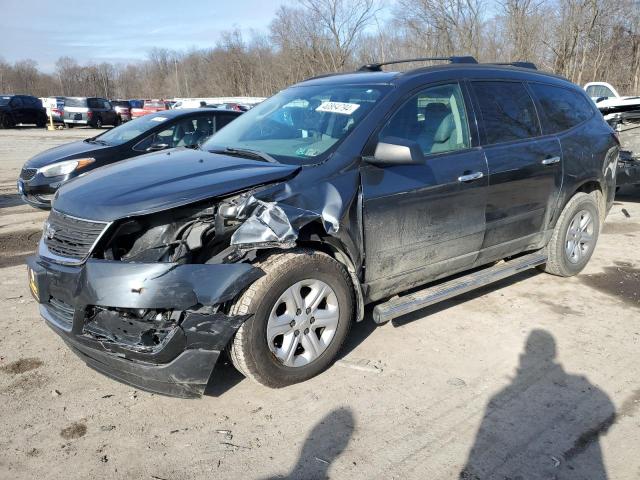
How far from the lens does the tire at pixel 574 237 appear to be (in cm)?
493

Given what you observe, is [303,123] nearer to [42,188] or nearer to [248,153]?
[248,153]

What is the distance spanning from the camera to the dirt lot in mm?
2615

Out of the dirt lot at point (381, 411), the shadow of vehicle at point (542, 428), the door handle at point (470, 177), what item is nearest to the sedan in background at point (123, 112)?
the dirt lot at point (381, 411)

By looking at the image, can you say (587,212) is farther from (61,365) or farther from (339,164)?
(61,365)

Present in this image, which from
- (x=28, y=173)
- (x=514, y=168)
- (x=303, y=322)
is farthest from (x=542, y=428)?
(x=28, y=173)

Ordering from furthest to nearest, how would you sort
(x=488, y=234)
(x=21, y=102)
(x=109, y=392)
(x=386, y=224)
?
(x=21, y=102), (x=488, y=234), (x=386, y=224), (x=109, y=392)

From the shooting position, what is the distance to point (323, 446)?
108 inches

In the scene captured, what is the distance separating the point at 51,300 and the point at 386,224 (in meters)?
2.11

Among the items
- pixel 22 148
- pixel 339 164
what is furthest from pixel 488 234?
pixel 22 148

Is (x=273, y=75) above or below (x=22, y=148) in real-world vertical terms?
above

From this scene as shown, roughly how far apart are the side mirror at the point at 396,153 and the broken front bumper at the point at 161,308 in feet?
3.60

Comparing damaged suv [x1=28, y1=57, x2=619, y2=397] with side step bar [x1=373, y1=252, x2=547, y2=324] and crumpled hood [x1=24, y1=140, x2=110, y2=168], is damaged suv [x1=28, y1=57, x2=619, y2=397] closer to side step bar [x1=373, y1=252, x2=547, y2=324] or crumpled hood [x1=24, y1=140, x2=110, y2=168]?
side step bar [x1=373, y1=252, x2=547, y2=324]

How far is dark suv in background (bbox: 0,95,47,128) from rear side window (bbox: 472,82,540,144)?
33.2 m

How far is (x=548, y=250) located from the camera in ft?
16.4
